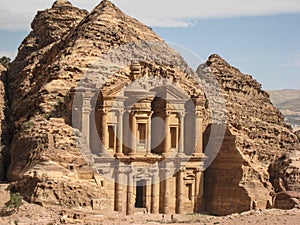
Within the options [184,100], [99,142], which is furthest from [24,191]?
[184,100]

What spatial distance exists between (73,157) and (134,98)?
7.19m

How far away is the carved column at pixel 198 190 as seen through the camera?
173ft

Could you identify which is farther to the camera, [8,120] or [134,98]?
[8,120]

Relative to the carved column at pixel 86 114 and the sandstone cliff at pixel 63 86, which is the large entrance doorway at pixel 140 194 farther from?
the carved column at pixel 86 114

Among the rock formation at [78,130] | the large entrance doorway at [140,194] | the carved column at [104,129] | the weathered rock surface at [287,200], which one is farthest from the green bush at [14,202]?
the weathered rock surface at [287,200]

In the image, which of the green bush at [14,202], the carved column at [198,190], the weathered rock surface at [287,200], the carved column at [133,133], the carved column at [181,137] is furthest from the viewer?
the carved column at [198,190]

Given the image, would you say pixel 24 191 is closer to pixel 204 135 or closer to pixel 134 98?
Result: pixel 134 98

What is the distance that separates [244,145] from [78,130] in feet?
44.7

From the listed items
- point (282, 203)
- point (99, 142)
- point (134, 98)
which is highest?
point (134, 98)

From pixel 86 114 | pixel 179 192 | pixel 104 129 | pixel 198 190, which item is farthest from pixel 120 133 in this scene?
pixel 198 190

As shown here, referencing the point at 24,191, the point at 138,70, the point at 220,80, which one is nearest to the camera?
the point at 24,191

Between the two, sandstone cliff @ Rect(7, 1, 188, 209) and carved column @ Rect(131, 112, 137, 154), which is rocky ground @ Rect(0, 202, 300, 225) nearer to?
sandstone cliff @ Rect(7, 1, 188, 209)

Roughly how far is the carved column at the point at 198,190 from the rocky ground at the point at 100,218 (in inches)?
251

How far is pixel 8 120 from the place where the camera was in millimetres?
55250
